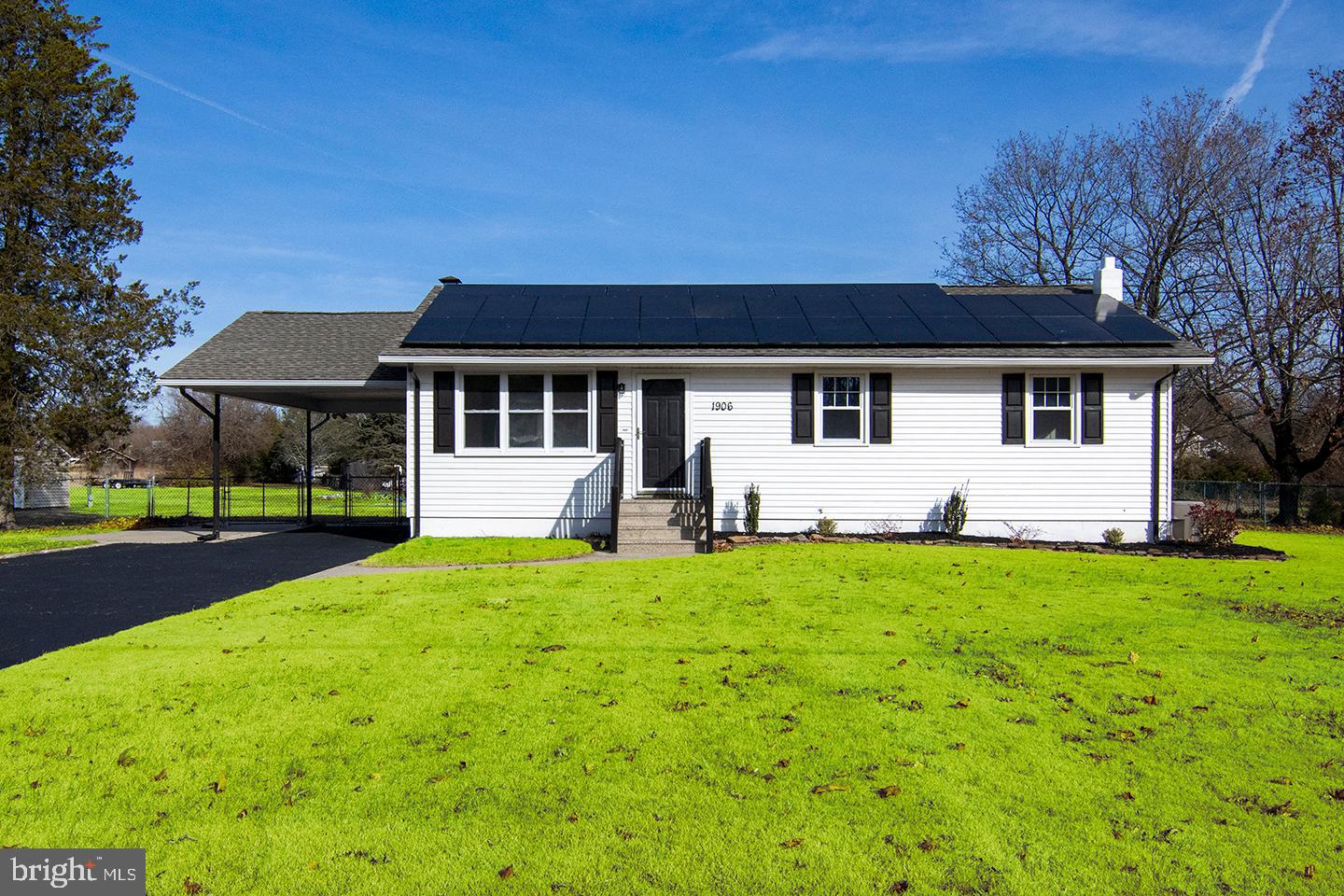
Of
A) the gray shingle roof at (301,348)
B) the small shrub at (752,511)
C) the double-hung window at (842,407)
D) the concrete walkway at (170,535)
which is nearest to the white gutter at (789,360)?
the double-hung window at (842,407)

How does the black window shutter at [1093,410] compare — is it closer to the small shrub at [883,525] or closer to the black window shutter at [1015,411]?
the black window shutter at [1015,411]

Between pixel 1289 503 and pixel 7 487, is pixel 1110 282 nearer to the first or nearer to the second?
pixel 1289 503

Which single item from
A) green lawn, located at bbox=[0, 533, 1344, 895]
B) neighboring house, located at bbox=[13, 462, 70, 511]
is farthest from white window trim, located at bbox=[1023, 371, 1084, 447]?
neighboring house, located at bbox=[13, 462, 70, 511]

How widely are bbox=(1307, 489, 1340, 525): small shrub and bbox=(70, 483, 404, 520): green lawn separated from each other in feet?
82.7

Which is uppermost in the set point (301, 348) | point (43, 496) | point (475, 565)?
point (301, 348)

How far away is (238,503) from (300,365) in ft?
56.5

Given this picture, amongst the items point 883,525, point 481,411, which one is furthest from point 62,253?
point 883,525

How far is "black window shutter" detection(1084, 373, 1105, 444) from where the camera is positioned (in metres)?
14.4

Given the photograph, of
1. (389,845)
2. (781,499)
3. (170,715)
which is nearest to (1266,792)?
(389,845)

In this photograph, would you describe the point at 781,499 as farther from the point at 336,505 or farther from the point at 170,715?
the point at 336,505

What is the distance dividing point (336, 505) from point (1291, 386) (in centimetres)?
3098

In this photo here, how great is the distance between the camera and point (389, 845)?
3.42m

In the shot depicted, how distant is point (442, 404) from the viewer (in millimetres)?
14469

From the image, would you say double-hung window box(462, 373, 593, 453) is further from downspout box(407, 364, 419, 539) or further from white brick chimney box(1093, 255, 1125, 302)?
white brick chimney box(1093, 255, 1125, 302)
